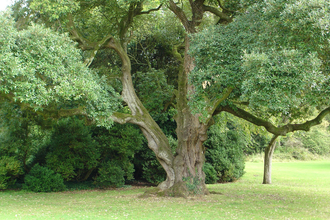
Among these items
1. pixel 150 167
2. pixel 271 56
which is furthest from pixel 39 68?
pixel 150 167

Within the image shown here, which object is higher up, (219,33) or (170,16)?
(170,16)

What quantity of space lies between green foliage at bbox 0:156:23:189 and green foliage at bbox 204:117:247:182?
37.8ft

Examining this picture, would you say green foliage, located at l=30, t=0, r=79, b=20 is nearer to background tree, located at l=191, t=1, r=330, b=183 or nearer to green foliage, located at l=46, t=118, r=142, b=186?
background tree, located at l=191, t=1, r=330, b=183

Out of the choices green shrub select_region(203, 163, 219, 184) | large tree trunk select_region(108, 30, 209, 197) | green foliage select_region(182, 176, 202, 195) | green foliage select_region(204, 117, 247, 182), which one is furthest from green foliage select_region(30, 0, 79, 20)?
green shrub select_region(203, 163, 219, 184)

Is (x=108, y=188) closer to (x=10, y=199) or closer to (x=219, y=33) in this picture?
(x=10, y=199)

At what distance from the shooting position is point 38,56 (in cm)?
885

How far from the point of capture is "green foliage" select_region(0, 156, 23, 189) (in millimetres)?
14808

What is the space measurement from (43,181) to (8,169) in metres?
1.85

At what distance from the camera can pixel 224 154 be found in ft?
65.7

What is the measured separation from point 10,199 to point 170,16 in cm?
1425

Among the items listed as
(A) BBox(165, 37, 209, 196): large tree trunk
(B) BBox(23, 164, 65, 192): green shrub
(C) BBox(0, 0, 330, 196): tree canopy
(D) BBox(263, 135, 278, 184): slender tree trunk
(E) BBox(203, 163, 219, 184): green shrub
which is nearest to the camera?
(C) BBox(0, 0, 330, 196): tree canopy

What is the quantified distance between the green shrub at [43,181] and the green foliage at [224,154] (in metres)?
9.48

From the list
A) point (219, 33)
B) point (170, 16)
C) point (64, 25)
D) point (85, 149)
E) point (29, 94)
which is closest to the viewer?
point (29, 94)

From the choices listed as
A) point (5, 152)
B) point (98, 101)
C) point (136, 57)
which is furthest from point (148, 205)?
point (136, 57)
